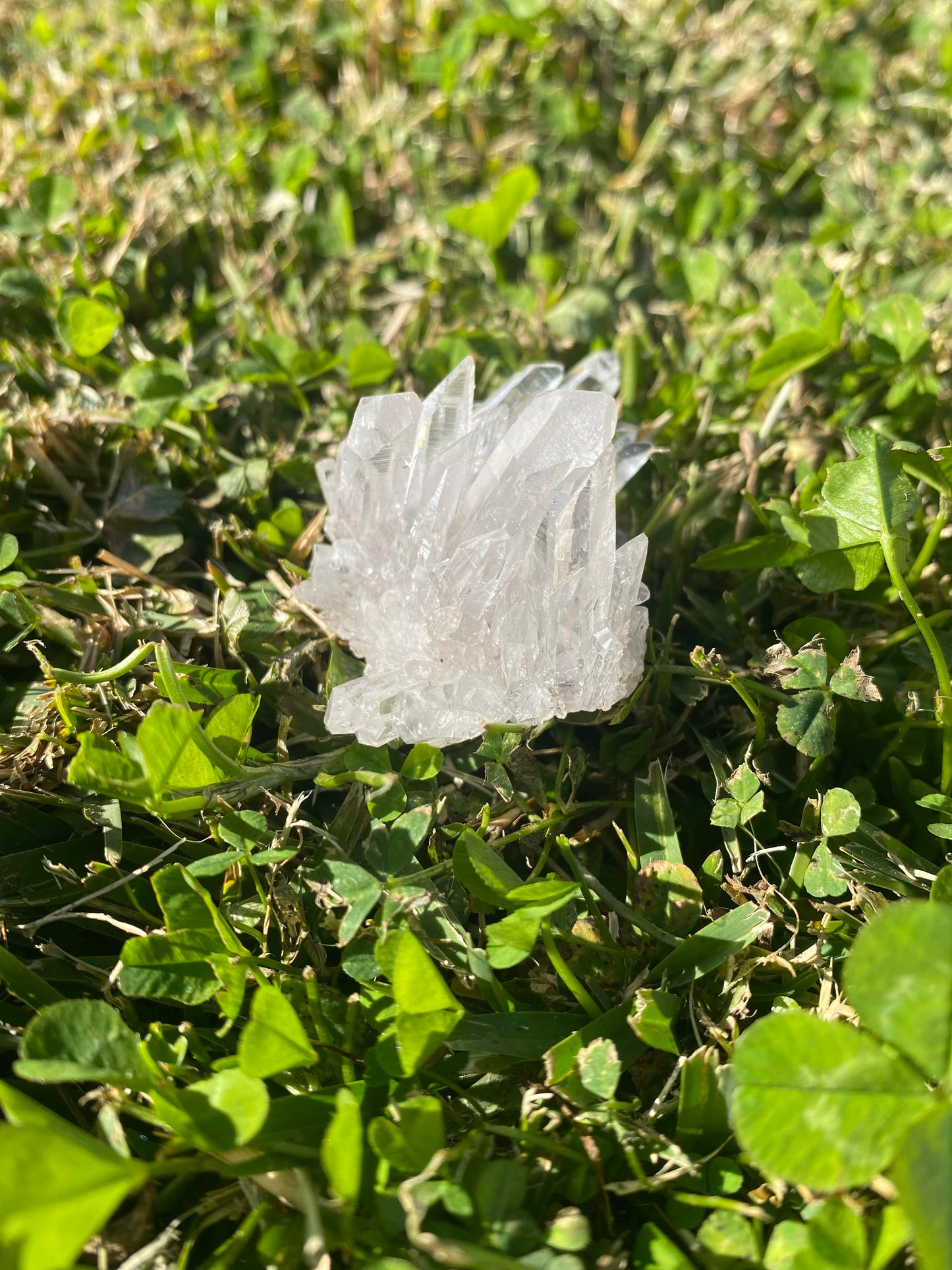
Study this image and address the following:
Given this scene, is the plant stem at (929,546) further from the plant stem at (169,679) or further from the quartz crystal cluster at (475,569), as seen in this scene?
the plant stem at (169,679)

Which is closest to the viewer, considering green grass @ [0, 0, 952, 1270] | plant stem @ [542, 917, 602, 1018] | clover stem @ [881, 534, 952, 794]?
green grass @ [0, 0, 952, 1270]

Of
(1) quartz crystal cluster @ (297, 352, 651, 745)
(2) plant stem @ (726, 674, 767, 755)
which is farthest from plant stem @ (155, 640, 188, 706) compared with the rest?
(2) plant stem @ (726, 674, 767, 755)

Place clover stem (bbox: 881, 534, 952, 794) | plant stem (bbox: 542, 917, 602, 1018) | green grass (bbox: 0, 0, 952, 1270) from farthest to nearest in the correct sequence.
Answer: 1. clover stem (bbox: 881, 534, 952, 794)
2. plant stem (bbox: 542, 917, 602, 1018)
3. green grass (bbox: 0, 0, 952, 1270)

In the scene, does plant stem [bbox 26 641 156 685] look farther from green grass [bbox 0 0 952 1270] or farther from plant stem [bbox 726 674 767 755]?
plant stem [bbox 726 674 767 755]

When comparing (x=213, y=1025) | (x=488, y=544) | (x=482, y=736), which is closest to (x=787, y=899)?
(x=482, y=736)

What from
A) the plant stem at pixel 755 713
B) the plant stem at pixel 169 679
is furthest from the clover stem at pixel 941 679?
the plant stem at pixel 169 679

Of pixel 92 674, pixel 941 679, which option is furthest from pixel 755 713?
pixel 92 674

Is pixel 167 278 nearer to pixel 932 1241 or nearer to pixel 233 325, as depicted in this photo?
pixel 233 325
